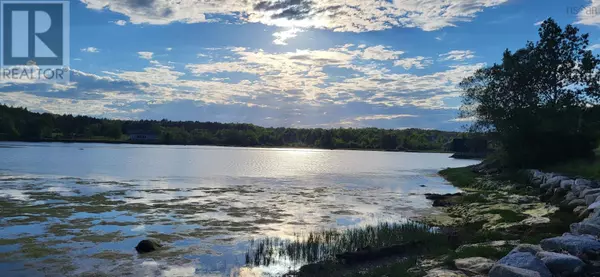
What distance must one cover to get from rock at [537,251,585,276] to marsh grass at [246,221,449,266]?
522 centimetres

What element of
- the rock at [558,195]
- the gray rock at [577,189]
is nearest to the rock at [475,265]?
the gray rock at [577,189]

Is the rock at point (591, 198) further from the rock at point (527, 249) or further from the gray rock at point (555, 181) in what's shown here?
the rock at point (527, 249)

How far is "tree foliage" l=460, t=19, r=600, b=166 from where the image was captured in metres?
37.1

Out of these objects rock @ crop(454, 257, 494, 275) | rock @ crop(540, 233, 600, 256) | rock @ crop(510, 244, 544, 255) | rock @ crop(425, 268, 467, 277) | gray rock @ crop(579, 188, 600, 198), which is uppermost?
gray rock @ crop(579, 188, 600, 198)

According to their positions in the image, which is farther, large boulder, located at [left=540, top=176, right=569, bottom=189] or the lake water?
large boulder, located at [left=540, top=176, right=569, bottom=189]

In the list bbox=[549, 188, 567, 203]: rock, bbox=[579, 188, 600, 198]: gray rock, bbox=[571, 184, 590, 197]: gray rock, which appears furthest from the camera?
bbox=[549, 188, 567, 203]: rock

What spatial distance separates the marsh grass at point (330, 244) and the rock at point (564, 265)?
17.1ft

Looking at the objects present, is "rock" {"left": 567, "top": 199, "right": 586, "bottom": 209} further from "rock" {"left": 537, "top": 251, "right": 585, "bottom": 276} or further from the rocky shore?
"rock" {"left": 537, "top": 251, "right": 585, "bottom": 276}

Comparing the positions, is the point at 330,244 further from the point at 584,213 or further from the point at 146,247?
the point at 584,213

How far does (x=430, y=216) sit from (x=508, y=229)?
736cm

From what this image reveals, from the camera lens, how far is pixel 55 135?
612 ft

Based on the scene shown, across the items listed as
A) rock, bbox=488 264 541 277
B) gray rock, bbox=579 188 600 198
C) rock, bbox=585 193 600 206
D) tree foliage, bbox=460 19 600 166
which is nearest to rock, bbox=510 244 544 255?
rock, bbox=488 264 541 277

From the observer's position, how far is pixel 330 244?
658 inches

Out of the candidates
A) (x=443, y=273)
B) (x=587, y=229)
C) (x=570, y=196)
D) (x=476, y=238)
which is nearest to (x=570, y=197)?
(x=570, y=196)
